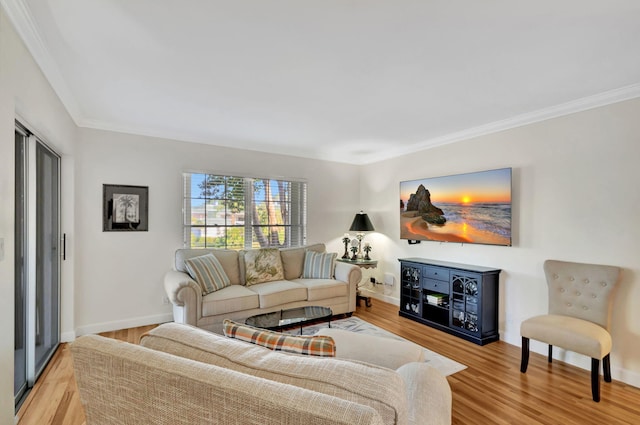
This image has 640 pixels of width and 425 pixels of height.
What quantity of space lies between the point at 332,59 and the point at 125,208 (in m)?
3.11

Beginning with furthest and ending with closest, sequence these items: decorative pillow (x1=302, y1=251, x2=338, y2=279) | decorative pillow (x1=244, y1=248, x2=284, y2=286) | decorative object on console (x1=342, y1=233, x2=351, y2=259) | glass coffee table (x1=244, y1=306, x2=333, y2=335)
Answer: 1. decorative object on console (x1=342, y1=233, x2=351, y2=259)
2. decorative pillow (x1=302, y1=251, x2=338, y2=279)
3. decorative pillow (x1=244, y1=248, x2=284, y2=286)
4. glass coffee table (x1=244, y1=306, x2=333, y2=335)

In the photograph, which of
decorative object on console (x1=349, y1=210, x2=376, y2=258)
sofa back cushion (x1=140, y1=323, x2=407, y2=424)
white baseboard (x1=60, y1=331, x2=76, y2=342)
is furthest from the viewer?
decorative object on console (x1=349, y1=210, x2=376, y2=258)

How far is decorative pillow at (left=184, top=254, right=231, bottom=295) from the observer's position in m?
3.62

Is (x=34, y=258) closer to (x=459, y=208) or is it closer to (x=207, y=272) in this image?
(x=207, y=272)

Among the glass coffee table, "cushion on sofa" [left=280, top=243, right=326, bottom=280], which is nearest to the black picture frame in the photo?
"cushion on sofa" [left=280, top=243, right=326, bottom=280]

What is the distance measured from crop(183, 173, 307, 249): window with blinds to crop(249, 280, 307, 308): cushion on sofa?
0.91 metres

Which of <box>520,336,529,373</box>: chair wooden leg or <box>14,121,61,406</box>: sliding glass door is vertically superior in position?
<box>14,121,61,406</box>: sliding glass door

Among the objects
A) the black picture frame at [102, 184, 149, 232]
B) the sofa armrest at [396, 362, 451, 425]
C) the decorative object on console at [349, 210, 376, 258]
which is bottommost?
the sofa armrest at [396, 362, 451, 425]

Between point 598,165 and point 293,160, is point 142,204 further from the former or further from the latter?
point 598,165

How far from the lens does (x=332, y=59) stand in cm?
224

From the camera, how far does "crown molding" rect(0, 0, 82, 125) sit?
65.0 inches

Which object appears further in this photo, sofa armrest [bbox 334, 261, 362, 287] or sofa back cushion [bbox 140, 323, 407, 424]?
sofa armrest [bbox 334, 261, 362, 287]

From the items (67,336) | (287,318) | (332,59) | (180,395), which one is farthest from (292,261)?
(180,395)

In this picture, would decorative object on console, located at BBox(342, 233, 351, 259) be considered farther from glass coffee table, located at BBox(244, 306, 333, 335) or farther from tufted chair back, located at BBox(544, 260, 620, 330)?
tufted chair back, located at BBox(544, 260, 620, 330)
